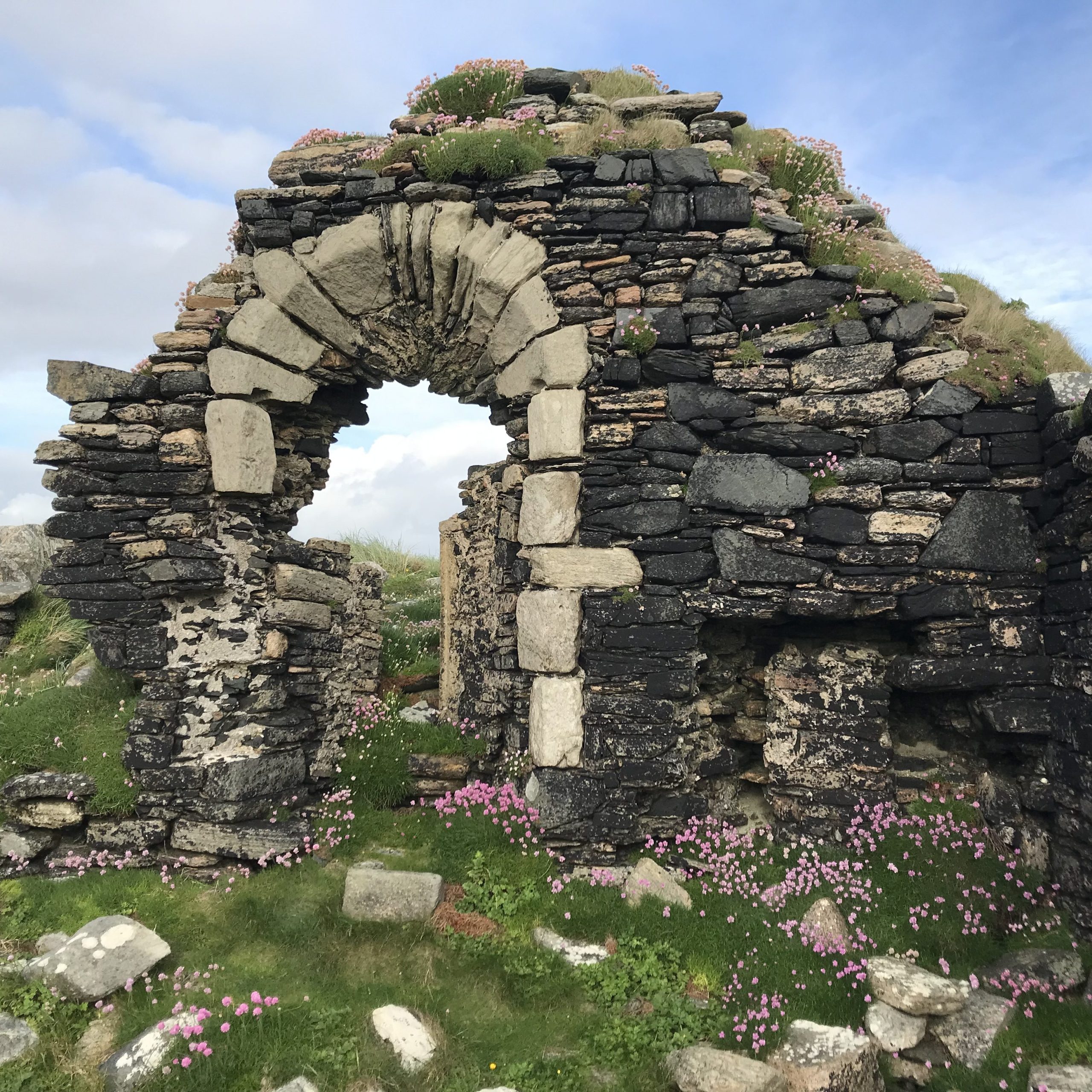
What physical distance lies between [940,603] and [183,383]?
6.05 metres

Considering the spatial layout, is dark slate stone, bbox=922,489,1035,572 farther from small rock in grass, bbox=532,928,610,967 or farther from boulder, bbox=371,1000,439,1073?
boulder, bbox=371,1000,439,1073

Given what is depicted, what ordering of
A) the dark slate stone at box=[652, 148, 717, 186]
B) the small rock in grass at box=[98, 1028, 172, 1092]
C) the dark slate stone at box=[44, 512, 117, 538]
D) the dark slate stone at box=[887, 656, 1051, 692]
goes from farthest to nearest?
the dark slate stone at box=[44, 512, 117, 538], the dark slate stone at box=[652, 148, 717, 186], the dark slate stone at box=[887, 656, 1051, 692], the small rock in grass at box=[98, 1028, 172, 1092]

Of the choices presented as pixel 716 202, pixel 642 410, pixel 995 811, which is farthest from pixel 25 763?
pixel 995 811

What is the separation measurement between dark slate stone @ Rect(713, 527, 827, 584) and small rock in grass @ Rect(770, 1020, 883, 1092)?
110 inches

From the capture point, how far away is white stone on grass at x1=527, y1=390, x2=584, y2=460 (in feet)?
19.0

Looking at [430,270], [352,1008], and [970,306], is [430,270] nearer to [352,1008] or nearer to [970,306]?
[970,306]

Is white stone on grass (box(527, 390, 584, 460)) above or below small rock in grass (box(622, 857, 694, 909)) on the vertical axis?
above

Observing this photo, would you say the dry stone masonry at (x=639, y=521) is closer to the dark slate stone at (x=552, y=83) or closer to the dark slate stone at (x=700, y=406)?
the dark slate stone at (x=700, y=406)

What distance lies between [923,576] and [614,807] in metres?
2.82

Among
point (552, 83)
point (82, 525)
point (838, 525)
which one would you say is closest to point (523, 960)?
point (838, 525)

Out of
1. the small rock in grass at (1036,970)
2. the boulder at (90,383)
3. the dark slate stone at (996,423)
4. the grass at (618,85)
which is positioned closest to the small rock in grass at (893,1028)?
the small rock in grass at (1036,970)

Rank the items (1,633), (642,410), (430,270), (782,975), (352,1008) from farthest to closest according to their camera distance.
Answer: (1,633), (430,270), (642,410), (782,975), (352,1008)

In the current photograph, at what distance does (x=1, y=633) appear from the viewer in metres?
8.54

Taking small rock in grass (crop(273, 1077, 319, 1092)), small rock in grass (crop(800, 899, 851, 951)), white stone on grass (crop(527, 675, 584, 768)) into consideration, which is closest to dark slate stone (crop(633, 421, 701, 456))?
white stone on grass (crop(527, 675, 584, 768))
